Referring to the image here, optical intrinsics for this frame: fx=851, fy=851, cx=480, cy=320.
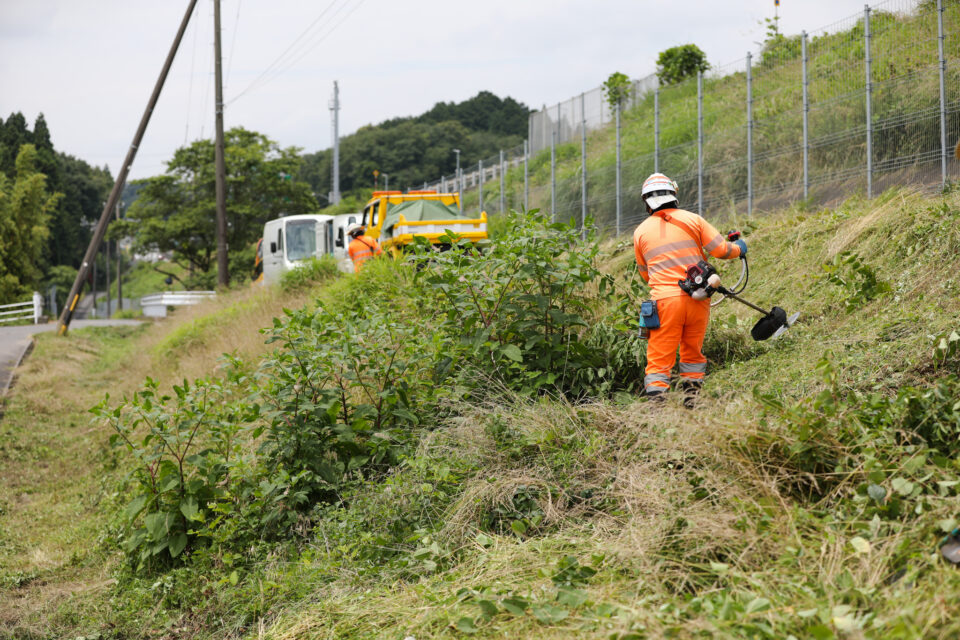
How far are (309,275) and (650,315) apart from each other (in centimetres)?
1008

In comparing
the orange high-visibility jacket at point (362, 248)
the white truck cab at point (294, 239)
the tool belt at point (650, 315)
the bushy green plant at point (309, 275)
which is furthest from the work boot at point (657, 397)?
the white truck cab at point (294, 239)

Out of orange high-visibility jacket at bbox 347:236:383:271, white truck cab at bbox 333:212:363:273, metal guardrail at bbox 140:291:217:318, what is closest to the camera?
orange high-visibility jacket at bbox 347:236:383:271

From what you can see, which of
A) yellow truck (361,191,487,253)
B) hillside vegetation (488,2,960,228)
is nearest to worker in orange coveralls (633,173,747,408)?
hillside vegetation (488,2,960,228)

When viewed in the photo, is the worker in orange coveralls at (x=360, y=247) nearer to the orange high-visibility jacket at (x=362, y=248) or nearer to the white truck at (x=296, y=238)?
the orange high-visibility jacket at (x=362, y=248)

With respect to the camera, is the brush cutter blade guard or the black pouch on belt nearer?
the black pouch on belt

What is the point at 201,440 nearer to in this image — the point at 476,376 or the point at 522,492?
the point at 476,376

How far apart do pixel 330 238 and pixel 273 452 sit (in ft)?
50.0

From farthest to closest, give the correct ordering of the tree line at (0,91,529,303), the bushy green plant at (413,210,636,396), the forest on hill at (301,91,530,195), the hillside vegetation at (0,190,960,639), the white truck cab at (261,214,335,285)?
the forest on hill at (301,91,530,195) → the tree line at (0,91,529,303) → the white truck cab at (261,214,335,285) → the bushy green plant at (413,210,636,396) → the hillside vegetation at (0,190,960,639)

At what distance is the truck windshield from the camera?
2198 cm

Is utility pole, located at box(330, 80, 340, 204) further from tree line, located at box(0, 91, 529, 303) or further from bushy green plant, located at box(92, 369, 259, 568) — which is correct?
bushy green plant, located at box(92, 369, 259, 568)

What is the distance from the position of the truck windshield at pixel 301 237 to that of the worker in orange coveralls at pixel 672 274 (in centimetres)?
1658

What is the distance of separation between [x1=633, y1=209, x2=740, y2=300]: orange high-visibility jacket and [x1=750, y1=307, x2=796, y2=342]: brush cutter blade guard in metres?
0.58

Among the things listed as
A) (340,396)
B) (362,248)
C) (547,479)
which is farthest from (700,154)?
(547,479)

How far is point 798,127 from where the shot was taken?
1191 cm
